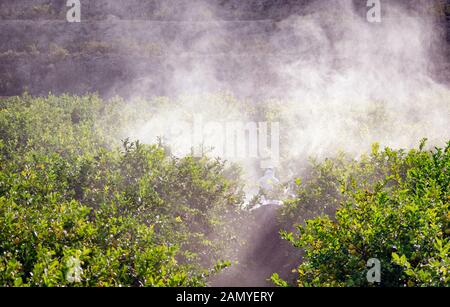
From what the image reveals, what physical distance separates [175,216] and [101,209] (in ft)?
5.09

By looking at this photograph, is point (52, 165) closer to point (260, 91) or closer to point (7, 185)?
point (7, 185)

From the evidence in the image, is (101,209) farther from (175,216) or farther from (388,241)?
(388,241)

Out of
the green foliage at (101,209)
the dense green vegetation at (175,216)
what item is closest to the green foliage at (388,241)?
the dense green vegetation at (175,216)

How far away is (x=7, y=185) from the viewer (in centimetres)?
635

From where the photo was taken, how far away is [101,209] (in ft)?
19.1

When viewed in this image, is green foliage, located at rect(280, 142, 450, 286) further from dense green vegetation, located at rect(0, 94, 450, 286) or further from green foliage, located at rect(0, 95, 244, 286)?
green foliage, located at rect(0, 95, 244, 286)

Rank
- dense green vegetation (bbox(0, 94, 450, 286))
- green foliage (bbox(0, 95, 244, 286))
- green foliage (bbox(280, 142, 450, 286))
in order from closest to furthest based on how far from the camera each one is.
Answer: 1. green foliage (bbox(280, 142, 450, 286))
2. dense green vegetation (bbox(0, 94, 450, 286))
3. green foliage (bbox(0, 95, 244, 286))

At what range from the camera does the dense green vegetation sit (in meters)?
4.19

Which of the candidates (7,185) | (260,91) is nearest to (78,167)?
(7,185)

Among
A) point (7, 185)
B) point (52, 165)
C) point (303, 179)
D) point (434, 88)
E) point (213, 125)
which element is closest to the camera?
point (7, 185)

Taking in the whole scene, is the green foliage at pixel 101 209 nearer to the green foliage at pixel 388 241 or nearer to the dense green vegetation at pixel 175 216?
the dense green vegetation at pixel 175 216

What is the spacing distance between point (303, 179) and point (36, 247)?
645 cm

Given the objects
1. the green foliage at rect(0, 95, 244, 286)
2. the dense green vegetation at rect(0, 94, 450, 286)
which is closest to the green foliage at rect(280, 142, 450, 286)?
the dense green vegetation at rect(0, 94, 450, 286)

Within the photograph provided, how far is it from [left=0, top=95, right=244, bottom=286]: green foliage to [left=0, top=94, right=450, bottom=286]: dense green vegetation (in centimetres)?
2
